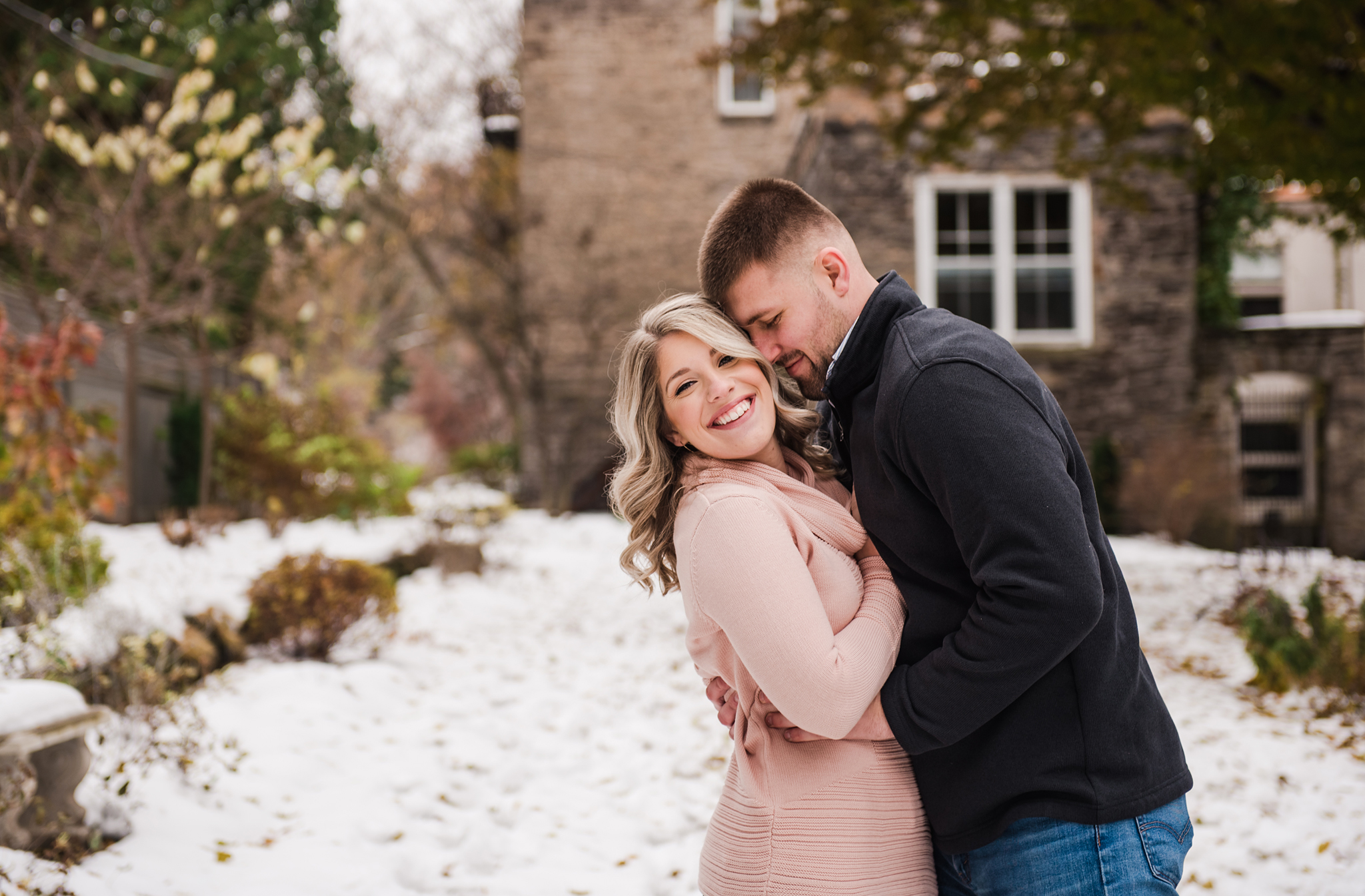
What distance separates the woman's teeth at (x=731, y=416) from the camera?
71.8 inches

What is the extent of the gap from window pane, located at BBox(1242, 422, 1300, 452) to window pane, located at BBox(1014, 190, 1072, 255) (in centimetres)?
407

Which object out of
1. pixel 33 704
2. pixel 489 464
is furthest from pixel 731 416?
pixel 489 464

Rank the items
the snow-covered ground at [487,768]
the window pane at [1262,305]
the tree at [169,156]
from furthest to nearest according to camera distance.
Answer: the window pane at [1262,305]
the tree at [169,156]
the snow-covered ground at [487,768]

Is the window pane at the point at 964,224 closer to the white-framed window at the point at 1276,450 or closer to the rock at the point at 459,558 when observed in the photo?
the white-framed window at the point at 1276,450

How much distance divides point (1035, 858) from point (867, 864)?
0.29 metres

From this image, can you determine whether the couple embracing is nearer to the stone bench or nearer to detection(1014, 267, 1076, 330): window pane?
the stone bench

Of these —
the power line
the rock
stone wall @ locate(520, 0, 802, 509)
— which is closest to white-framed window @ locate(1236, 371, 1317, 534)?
stone wall @ locate(520, 0, 802, 509)

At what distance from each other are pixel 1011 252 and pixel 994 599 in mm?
12417

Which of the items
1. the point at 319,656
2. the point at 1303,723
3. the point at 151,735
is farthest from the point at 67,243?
the point at 1303,723

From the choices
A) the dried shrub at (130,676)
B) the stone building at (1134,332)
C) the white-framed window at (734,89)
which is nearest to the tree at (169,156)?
the dried shrub at (130,676)

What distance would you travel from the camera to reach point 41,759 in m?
3.14

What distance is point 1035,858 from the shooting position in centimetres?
147

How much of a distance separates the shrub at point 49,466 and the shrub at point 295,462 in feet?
13.0

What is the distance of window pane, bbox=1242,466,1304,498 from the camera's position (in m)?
13.3
